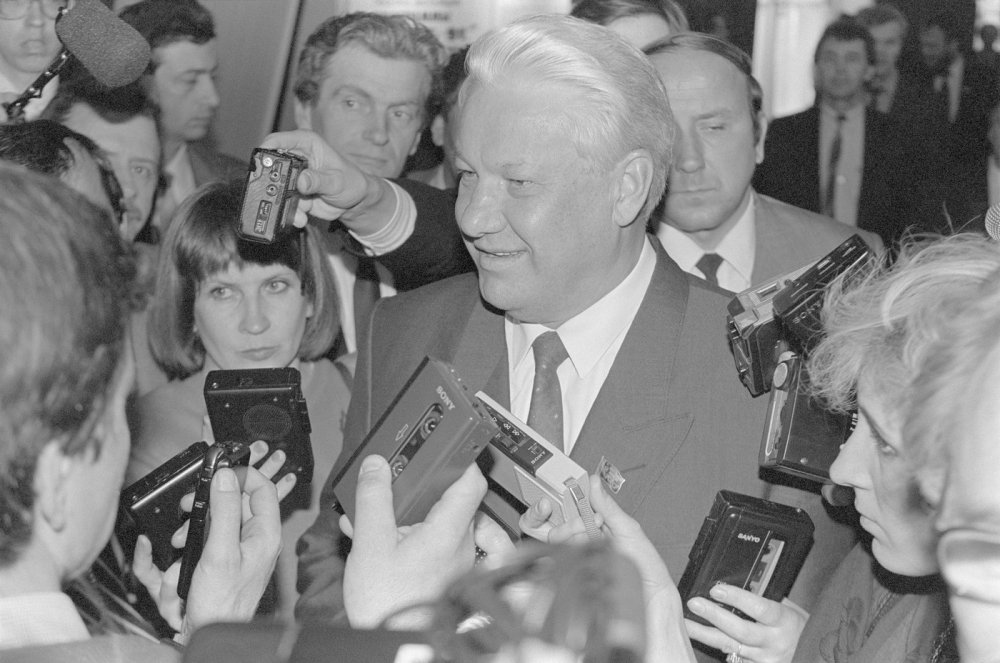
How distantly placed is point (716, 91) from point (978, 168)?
2.33 m

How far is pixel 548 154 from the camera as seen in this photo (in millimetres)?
1921

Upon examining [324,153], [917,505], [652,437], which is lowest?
[652,437]

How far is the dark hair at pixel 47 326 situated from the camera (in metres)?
0.96

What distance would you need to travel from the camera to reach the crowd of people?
99 cm

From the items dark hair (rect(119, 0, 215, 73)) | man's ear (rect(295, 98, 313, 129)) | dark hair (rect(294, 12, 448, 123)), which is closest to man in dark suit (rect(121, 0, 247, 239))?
dark hair (rect(119, 0, 215, 73))

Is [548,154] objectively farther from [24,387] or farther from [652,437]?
[24,387]

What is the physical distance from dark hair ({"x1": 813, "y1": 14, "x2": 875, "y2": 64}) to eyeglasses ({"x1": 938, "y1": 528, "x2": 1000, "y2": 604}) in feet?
13.9

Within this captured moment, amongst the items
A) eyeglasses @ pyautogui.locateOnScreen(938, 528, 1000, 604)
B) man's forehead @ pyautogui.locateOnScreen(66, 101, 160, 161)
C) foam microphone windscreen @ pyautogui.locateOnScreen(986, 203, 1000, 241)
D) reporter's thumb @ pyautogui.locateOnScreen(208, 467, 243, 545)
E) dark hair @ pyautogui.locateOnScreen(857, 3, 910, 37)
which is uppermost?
dark hair @ pyautogui.locateOnScreen(857, 3, 910, 37)

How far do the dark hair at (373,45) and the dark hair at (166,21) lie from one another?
0.45m

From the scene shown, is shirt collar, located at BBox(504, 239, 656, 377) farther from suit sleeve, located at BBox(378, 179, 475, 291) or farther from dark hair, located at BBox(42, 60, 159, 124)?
dark hair, located at BBox(42, 60, 159, 124)

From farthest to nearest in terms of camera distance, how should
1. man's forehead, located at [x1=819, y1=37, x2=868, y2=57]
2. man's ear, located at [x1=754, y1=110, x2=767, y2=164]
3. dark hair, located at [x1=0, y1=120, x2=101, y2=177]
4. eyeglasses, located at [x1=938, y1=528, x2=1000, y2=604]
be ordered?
man's forehead, located at [x1=819, y1=37, x2=868, y2=57] < man's ear, located at [x1=754, y1=110, x2=767, y2=164] < dark hair, located at [x1=0, y1=120, x2=101, y2=177] < eyeglasses, located at [x1=938, y1=528, x2=1000, y2=604]

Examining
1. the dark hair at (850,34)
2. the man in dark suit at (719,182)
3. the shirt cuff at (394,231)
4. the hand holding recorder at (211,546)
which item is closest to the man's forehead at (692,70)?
the man in dark suit at (719,182)

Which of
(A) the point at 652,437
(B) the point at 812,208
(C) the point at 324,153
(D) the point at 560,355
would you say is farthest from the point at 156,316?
(B) the point at 812,208

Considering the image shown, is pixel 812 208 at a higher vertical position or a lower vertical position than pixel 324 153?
lower
